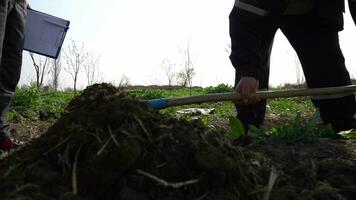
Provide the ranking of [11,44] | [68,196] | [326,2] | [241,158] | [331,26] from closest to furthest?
[68,196] < [241,158] < [326,2] < [331,26] < [11,44]

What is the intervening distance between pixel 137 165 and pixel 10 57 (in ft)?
9.39

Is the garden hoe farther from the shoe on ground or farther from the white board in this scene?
the white board

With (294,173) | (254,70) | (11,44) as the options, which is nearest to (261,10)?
(254,70)

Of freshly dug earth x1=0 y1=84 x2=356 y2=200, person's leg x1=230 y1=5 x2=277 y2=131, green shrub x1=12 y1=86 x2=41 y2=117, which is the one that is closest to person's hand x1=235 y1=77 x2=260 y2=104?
person's leg x1=230 y1=5 x2=277 y2=131

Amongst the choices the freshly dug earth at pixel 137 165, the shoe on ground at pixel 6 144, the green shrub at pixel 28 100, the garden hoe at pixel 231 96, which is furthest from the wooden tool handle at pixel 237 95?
the green shrub at pixel 28 100

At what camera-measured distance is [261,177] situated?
178 centimetres

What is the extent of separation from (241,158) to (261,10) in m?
2.02

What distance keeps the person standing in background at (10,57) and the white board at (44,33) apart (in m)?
0.26

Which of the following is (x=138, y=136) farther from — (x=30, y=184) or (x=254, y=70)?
(x=254, y=70)

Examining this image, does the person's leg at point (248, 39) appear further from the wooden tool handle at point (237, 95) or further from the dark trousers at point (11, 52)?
the dark trousers at point (11, 52)

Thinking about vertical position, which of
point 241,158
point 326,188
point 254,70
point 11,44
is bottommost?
point 326,188

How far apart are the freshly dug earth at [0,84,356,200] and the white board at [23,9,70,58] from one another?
2.75m

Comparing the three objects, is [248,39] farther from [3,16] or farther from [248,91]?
[3,16]

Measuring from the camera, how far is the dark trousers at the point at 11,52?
405 cm
